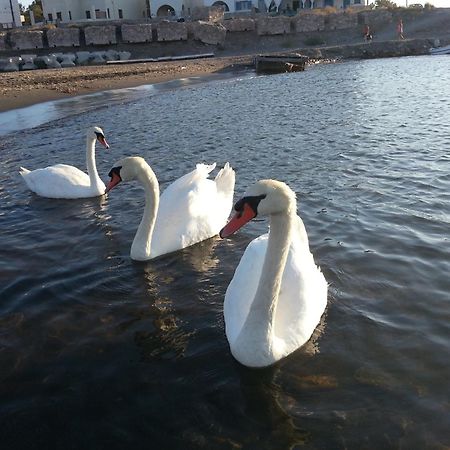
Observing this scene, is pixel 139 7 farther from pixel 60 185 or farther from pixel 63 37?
pixel 60 185

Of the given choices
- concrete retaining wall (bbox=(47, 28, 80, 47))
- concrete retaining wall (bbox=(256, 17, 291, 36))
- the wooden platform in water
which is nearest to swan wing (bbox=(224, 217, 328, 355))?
the wooden platform in water

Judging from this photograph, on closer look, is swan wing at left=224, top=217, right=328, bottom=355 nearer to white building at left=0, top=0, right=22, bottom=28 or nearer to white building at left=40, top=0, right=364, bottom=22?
white building at left=40, top=0, right=364, bottom=22

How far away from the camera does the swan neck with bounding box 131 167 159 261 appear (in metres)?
7.17

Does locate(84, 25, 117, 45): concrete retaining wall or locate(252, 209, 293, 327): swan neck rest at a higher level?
locate(84, 25, 117, 45): concrete retaining wall

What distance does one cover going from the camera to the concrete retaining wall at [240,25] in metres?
56.0

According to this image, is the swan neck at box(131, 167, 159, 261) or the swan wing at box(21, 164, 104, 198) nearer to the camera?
the swan neck at box(131, 167, 159, 261)

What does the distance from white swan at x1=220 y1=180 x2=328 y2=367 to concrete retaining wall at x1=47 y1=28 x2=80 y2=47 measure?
51.0 metres

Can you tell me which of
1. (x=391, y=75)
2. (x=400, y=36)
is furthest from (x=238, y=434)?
(x=400, y=36)

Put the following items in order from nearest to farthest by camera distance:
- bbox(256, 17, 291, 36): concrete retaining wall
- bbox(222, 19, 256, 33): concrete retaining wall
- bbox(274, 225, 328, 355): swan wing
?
bbox(274, 225, 328, 355): swan wing
bbox(256, 17, 291, 36): concrete retaining wall
bbox(222, 19, 256, 33): concrete retaining wall

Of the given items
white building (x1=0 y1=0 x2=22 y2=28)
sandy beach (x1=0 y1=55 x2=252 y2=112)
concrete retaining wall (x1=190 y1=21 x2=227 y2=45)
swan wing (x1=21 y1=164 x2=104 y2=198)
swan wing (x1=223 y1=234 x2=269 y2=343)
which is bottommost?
swan wing (x1=223 y1=234 x2=269 y2=343)

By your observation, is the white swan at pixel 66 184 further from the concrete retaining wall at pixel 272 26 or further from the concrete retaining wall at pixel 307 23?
the concrete retaining wall at pixel 307 23

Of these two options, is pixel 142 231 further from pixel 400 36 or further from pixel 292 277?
pixel 400 36

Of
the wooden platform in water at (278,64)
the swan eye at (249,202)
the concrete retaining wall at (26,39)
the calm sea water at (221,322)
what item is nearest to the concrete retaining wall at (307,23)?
the wooden platform in water at (278,64)

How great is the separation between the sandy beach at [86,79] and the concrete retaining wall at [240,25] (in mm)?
15278
